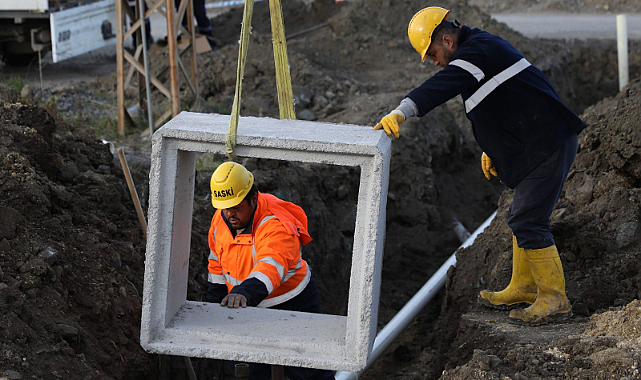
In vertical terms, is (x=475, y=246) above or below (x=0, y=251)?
below

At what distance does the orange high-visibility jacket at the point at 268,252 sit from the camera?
395 centimetres

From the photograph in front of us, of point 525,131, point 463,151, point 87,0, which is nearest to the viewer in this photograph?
point 525,131

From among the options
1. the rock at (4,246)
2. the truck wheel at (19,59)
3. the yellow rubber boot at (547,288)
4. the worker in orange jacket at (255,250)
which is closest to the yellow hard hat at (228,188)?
the worker in orange jacket at (255,250)

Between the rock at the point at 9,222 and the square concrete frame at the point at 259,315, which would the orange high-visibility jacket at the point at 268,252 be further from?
the rock at the point at 9,222

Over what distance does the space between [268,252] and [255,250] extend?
19cm

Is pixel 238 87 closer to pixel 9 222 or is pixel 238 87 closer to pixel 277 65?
pixel 277 65

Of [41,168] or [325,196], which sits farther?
[325,196]

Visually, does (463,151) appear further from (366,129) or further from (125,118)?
(366,129)

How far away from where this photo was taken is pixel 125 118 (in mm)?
8930

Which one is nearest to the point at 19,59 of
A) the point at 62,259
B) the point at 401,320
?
the point at 62,259

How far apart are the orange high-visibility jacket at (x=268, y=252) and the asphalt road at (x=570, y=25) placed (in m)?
12.3

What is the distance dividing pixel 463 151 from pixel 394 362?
4544mm

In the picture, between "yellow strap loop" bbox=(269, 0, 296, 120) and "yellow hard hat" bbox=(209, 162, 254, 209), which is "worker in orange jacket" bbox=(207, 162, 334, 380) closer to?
"yellow hard hat" bbox=(209, 162, 254, 209)

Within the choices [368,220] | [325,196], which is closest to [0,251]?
[368,220]
